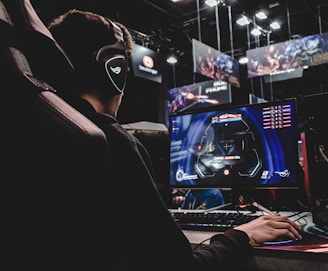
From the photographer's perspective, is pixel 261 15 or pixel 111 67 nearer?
pixel 111 67

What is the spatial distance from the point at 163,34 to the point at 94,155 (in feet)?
29.0

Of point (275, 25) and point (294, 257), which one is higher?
point (275, 25)

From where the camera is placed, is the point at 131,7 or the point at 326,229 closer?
the point at 326,229

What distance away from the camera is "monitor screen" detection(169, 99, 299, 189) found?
165cm

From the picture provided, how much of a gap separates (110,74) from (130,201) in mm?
441

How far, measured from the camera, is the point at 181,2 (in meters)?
8.05

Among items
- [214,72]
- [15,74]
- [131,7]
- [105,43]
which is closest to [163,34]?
[131,7]

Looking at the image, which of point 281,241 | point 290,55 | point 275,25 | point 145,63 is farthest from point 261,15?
point 281,241

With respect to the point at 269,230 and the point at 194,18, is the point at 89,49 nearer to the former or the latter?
the point at 269,230

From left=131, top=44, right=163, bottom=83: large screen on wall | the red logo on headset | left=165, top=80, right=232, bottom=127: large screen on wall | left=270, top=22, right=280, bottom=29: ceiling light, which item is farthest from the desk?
left=270, top=22, right=280, bottom=29: ceiling light

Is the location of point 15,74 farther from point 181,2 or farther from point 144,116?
point 144,116

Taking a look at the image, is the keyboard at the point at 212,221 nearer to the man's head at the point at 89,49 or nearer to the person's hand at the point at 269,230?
the person's hand at the point at 269,230

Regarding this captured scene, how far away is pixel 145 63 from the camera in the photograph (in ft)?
24.0

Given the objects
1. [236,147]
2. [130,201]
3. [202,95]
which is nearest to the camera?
[130,201]
